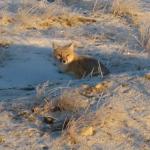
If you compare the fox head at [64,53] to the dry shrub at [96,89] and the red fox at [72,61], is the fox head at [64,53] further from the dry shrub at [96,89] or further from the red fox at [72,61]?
the dry shrub at [96,89]

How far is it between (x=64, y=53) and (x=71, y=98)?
3.34 meters

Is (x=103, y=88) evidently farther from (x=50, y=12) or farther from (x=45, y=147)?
(x=50, y=12)

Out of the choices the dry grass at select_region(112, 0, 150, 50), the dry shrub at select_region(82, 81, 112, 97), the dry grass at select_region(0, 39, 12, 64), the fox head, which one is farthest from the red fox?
the dry shrub at select_region(82, 81, 112, 97)

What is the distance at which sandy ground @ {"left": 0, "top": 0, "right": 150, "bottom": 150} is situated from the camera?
17.2 feet

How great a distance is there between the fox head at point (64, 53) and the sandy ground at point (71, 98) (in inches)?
7.0

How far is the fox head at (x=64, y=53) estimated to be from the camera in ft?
29.5

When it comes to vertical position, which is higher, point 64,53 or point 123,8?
point 123,8

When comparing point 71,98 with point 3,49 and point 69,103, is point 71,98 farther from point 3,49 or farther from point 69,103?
point 3,49

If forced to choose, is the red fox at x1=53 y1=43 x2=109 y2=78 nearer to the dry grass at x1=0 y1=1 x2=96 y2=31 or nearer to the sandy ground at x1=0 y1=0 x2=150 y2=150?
the sandy ground at x1=0 y1=0 x2=150 y2=150

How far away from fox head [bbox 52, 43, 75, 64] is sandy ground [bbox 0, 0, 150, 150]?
0.18 m

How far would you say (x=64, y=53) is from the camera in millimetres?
9039

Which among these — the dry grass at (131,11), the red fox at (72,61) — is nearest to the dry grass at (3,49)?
the red fox at (72,61)

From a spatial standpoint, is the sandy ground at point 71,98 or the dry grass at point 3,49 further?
the dry grass at point 3,49

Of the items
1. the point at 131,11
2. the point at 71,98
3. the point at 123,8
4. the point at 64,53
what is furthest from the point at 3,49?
the point at 71,98
